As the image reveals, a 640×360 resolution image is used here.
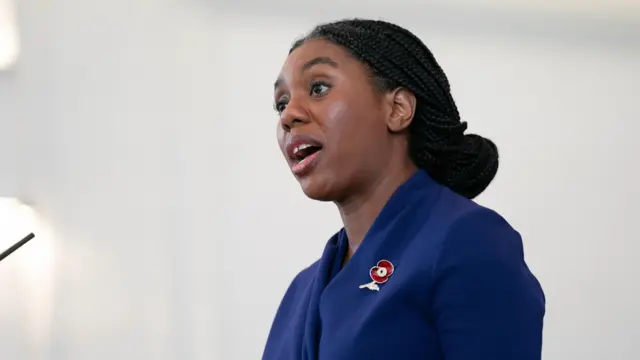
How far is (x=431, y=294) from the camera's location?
91 cm

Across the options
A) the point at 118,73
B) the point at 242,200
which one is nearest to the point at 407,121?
the point at 242,200

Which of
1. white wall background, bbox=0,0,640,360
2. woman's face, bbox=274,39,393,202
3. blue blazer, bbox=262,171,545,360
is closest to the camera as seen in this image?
blue blazer, bbox=262,171,545,360

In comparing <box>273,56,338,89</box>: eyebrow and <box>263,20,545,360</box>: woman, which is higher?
<box>273,56,338,89</box>: eyebrow

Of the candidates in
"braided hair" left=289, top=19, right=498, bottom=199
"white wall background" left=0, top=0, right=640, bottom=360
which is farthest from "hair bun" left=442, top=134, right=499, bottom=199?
"white wall background" left=0, top=0, right=640, bottom=360

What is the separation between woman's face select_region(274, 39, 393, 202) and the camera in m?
1.01

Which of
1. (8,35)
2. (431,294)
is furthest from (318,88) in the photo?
(8,35)

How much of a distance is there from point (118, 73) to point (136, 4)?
0.14m

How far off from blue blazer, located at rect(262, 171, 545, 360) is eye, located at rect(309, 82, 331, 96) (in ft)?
0.49

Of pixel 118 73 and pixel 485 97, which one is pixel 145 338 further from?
pixel 485 97

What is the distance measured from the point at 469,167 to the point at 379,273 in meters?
0.19

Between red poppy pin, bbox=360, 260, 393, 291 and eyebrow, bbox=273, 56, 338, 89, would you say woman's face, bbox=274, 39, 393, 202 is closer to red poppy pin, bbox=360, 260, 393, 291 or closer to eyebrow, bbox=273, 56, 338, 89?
eyebrow, bbox=273, 56, 338, 89

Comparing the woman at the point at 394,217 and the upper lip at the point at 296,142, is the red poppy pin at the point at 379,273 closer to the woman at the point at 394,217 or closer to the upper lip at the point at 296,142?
the woman at the point at 394,217

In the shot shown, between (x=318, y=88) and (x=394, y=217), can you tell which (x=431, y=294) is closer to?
(x=394, y=217)

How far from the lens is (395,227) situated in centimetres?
101
